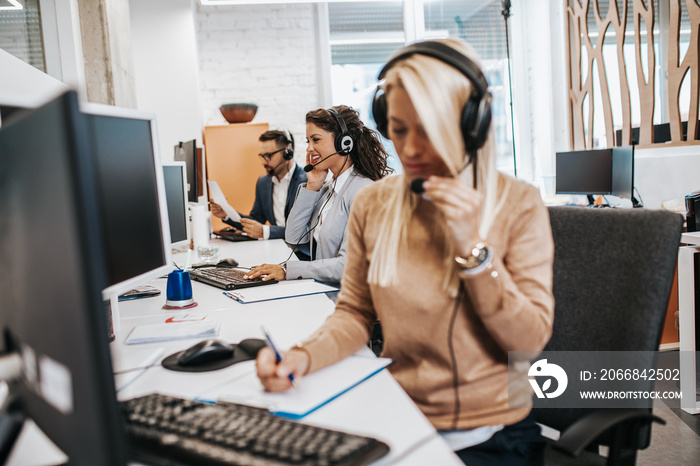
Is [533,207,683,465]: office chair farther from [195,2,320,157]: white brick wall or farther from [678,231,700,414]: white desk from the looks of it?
[195,2,320,157]: white brick wall

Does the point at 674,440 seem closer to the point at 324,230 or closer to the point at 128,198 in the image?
the point at 324,230

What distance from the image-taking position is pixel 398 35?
5.60 meters

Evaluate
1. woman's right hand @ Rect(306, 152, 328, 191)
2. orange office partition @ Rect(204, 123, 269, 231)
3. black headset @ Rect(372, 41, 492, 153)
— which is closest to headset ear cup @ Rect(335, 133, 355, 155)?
woman's right hand @ Rect(306, 152, 328, 191)

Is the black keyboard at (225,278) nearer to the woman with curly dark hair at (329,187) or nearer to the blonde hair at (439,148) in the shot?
the woman with curly dark hair at (329,187)

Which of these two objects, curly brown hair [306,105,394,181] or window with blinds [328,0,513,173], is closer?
curly brown hair [306,105,394,181]

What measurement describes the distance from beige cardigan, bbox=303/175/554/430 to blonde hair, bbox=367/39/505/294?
0.02 meters

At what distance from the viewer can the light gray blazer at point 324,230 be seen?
1.81 meters

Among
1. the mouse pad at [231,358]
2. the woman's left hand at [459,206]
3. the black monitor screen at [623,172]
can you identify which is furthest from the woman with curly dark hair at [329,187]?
the black monitor screen at [623,172]

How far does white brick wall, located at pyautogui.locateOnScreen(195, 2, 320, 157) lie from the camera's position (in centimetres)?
507

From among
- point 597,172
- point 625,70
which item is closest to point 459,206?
point 597,172

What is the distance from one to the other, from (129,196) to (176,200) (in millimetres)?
1074

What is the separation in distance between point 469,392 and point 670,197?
3.65 m

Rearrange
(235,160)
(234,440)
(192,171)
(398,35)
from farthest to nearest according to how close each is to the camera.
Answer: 1. (398,35)
2. (235,160)
3. (192,171)
4. (234,440)

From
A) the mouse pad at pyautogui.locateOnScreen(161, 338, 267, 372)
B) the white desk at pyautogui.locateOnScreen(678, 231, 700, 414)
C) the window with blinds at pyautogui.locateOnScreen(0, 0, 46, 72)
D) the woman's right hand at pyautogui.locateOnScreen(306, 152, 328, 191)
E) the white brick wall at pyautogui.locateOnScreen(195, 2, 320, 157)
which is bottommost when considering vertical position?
the white desk at pyautogui.locateOnScreen(678, 231, 700, 414)
